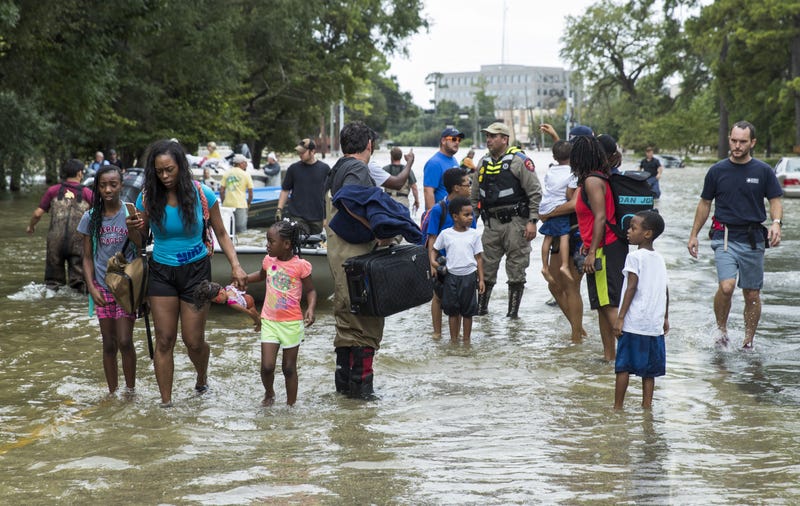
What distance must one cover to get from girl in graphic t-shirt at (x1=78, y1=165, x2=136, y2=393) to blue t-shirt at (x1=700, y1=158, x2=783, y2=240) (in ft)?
16.0

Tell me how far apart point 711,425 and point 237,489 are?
3171 millimetres

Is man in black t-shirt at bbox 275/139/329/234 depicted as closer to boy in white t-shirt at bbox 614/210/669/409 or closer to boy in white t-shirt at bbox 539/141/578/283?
boy in white t-shirt at bbox 539/141/578/283

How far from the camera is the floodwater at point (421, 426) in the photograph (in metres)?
5.59

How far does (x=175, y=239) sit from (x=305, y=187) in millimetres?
5682

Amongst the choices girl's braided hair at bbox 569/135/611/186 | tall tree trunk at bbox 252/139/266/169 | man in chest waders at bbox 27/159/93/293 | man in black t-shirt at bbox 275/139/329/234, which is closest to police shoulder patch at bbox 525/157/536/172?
girl's braided hair at bbox 569/135/611/186

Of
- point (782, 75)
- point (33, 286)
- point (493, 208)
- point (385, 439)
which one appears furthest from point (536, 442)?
point (782, 75)

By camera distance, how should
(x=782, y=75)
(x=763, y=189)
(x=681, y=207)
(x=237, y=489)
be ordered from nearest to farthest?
(x=237, y=489) → (x=763, y=189) → (x=681, y=207) → (x=782, y=75)

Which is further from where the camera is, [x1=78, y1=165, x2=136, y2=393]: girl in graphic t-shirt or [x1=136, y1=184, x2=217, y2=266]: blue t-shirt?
[x1=78, y1=165, x2=136, y2=393]: girl in graphic t-shirt

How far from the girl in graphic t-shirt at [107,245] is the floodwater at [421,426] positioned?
0.85 feet

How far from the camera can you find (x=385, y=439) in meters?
6.68

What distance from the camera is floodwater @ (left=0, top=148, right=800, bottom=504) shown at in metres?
5.59

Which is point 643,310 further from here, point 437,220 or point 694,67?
point 694,67

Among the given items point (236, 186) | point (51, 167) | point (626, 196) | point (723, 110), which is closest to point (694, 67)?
point (723, 110)

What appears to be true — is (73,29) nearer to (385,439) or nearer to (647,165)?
(647,165)
